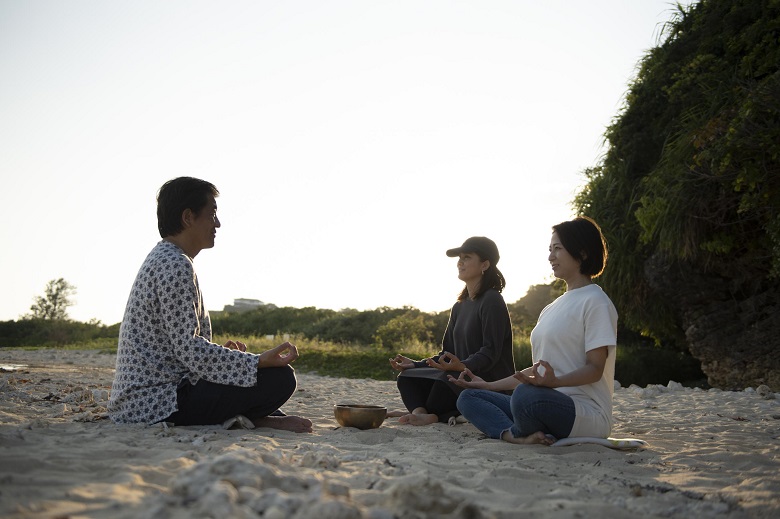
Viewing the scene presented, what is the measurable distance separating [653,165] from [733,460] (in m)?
8.03

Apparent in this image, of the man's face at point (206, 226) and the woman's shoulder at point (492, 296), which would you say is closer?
the man's face at point (206, 226)

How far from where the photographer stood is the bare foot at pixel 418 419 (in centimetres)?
500

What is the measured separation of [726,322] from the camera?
9336 mm

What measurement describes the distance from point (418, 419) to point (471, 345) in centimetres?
76

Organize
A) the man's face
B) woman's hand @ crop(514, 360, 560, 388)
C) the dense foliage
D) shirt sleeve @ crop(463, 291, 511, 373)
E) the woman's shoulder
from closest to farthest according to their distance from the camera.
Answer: woman's hand @ crop(514, 360, 560, 388) < the man's face < shirt sleeve @ crop(463, 291, 511, 373) < the woman's shoulder < the dense foliage

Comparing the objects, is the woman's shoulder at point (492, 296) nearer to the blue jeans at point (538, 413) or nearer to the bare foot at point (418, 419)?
the bare foot at point (418, 419)

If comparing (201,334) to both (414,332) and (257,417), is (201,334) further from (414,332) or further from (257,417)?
(414,332)

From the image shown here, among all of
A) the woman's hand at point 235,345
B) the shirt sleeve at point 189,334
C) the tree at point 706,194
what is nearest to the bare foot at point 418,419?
the woman's hand at point 235,345

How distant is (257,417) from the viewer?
14.2ft

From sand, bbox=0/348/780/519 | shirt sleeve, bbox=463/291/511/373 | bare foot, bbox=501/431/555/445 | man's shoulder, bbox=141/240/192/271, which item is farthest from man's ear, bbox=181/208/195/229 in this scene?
bare foot, bbox=501/431/555/445

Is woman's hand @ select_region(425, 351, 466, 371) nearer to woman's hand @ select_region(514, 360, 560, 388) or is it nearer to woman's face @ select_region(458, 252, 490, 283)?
woman's face @ select_region(458, 252, 490, 283)

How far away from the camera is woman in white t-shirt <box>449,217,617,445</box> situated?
143 inches

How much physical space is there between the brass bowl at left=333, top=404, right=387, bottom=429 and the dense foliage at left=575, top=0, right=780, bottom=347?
5.85m

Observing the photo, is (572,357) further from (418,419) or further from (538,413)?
(418,419)
